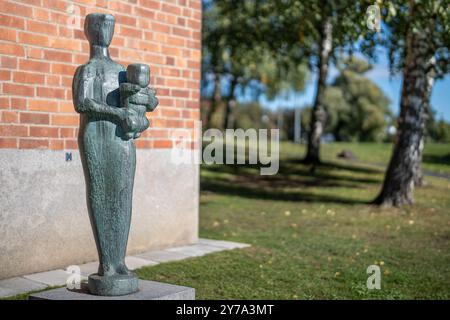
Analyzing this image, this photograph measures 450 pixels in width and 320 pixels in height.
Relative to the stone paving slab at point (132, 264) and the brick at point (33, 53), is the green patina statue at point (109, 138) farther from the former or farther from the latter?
the brick at point (33, 53)

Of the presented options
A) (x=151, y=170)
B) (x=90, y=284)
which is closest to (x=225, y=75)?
(x=151, y=170)

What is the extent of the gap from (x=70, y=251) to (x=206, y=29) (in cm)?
1825

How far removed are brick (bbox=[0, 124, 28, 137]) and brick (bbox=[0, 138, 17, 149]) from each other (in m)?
0.04

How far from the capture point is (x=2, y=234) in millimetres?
5719

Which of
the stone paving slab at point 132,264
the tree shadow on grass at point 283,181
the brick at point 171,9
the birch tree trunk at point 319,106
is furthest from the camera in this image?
the birch tree trunk at point 319,106

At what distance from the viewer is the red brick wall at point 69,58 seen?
578 centimetres

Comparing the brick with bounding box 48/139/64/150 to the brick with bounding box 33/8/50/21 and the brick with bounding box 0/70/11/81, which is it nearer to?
the brick with bounding box 0/70/11/81

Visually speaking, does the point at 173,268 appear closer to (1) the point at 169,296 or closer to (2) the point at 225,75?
(1) the point at 169,296

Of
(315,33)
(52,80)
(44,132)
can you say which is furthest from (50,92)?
(315,33)

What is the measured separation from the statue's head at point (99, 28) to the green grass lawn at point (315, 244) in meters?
2.53

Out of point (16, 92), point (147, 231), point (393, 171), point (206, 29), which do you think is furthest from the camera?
point (206, 29)

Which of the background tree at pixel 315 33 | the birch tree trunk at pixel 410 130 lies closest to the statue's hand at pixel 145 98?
the background tree at pixel 315 33

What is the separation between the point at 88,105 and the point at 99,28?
0.56 meters

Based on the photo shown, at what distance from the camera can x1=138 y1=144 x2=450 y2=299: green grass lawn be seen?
5961mm
